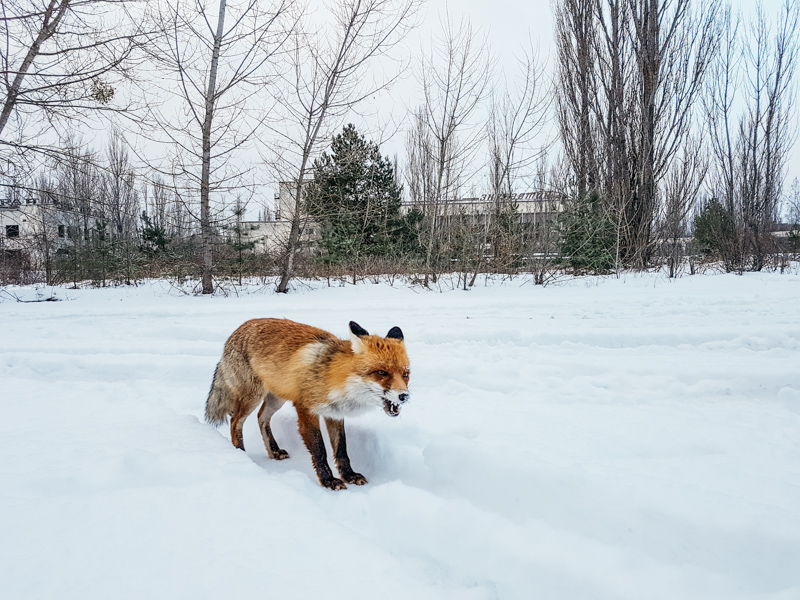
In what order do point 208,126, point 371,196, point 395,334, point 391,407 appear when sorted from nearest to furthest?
point 391,407 → point 395,334 → point 208,126 → point 371,196

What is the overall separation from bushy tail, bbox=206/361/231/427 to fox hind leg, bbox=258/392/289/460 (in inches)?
10.4

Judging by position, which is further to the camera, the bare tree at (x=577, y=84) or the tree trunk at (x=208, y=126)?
the bare tree at (x=577, y=84)

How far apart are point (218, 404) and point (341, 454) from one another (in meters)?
1.03

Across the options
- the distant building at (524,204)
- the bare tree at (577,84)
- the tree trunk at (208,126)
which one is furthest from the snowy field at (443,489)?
the bare tree at (577,84)

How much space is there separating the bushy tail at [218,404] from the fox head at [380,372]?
1.16 m

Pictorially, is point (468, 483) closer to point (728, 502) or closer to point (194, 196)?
point (728, 502)

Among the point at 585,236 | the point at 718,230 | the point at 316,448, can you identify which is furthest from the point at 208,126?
the point at 718,230

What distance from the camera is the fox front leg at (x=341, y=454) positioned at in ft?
8.66

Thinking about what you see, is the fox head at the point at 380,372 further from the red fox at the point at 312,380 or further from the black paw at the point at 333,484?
the black paw at the point at 333,484

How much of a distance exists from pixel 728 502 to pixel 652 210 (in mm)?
17513

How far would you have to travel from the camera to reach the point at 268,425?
125 inches

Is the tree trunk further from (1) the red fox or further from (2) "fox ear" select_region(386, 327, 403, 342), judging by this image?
(2) "fox ear" select_region(386, 327, 403, 342)

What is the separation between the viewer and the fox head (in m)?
2.32

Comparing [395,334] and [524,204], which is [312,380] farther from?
[524,204]
